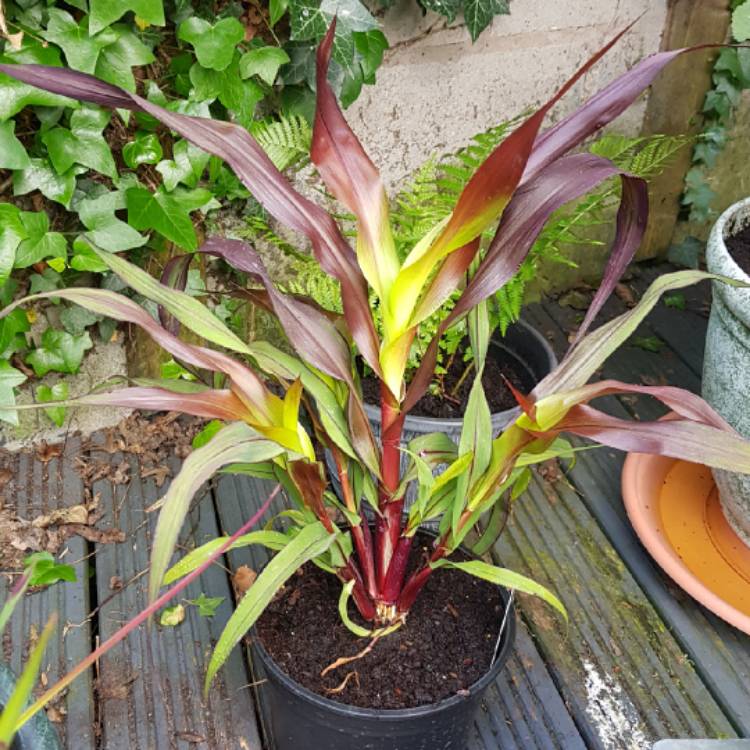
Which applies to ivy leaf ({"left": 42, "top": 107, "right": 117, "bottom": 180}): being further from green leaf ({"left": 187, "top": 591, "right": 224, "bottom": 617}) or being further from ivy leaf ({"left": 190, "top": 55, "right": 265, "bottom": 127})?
green leaf ({"left": 187, "top": 591, "right": 224, "bottom": 617})

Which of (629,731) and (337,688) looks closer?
(337,688)

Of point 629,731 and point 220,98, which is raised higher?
point 220,98

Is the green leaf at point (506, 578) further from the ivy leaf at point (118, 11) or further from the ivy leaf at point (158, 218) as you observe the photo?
the ivy leaf at point (118, 11)

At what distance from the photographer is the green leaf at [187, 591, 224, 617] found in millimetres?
1495

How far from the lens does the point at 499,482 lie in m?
1.06

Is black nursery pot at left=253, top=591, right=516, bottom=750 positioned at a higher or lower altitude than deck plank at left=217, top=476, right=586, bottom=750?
higher

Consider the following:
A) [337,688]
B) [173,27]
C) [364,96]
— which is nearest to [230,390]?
[337,688]

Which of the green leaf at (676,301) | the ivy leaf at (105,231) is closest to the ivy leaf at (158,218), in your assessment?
the ivy leaf at (105,231)

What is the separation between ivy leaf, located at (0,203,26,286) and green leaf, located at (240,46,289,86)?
48cm

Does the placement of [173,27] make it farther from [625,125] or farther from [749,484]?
[749,484]

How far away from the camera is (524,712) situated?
140 cm

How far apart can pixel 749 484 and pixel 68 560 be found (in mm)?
1220

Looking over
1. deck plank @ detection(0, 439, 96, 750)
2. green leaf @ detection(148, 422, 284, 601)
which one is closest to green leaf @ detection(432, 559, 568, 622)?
green leaf @ detection(148, 422, 284, 601)

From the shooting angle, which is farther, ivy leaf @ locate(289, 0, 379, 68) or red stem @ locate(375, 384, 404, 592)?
ivy leaf @ locate(289, 0, 379, 68)
